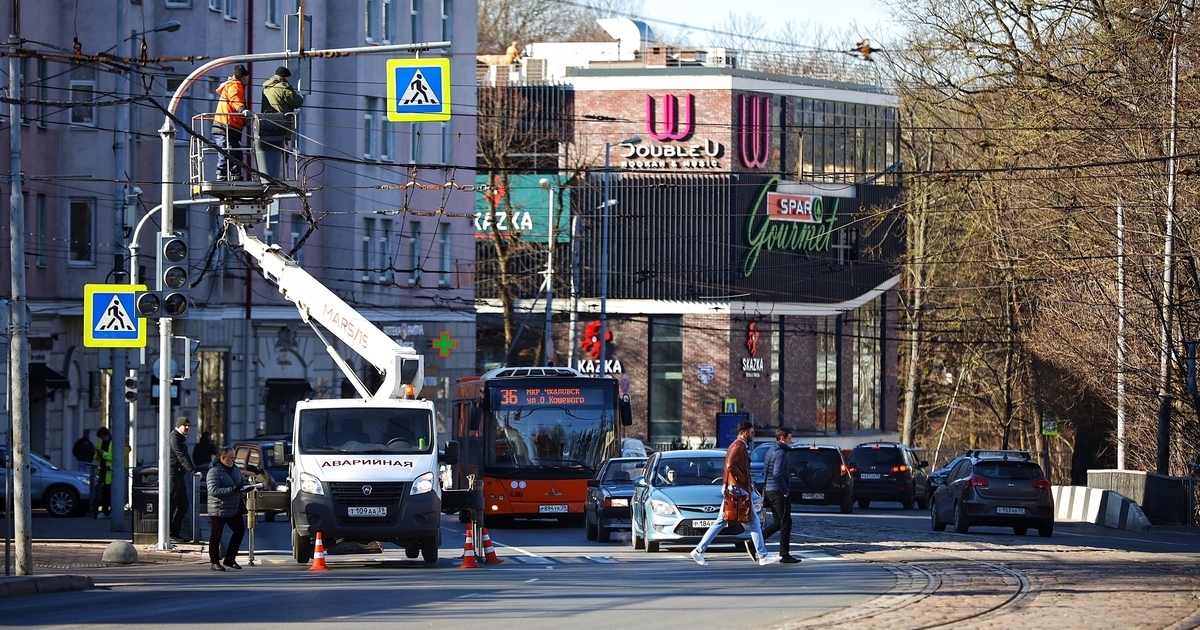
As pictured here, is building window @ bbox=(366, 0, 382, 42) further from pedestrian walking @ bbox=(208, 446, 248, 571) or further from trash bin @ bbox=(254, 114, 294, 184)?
pedestrian walking @ bbox=(208, 446, 248, 571)

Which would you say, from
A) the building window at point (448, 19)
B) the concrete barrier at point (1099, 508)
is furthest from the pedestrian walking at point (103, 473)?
the building window at point (448, 19)

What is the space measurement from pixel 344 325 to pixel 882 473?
2116 centimetres

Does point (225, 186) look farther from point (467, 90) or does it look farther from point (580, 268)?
Result: point (580, 268)

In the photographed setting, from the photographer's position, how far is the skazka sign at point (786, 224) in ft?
231

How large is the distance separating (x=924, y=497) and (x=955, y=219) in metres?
12.5

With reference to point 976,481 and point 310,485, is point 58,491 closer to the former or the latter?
point 310,485

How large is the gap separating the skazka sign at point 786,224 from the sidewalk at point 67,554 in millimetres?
39436

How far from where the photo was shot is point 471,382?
37.3 meters

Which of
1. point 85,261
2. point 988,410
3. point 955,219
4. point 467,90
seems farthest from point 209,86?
point 988,410

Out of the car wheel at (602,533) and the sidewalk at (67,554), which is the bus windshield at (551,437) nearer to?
the car wheel at (602,533)

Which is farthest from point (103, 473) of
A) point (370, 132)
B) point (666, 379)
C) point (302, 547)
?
point (666, 379)

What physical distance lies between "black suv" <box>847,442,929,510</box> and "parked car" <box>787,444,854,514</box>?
4652mm

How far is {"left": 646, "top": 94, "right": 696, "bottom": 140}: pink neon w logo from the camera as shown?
69.6m

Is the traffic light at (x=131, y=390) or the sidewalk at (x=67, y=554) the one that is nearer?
the sidewalk at (x=67, y=554)
